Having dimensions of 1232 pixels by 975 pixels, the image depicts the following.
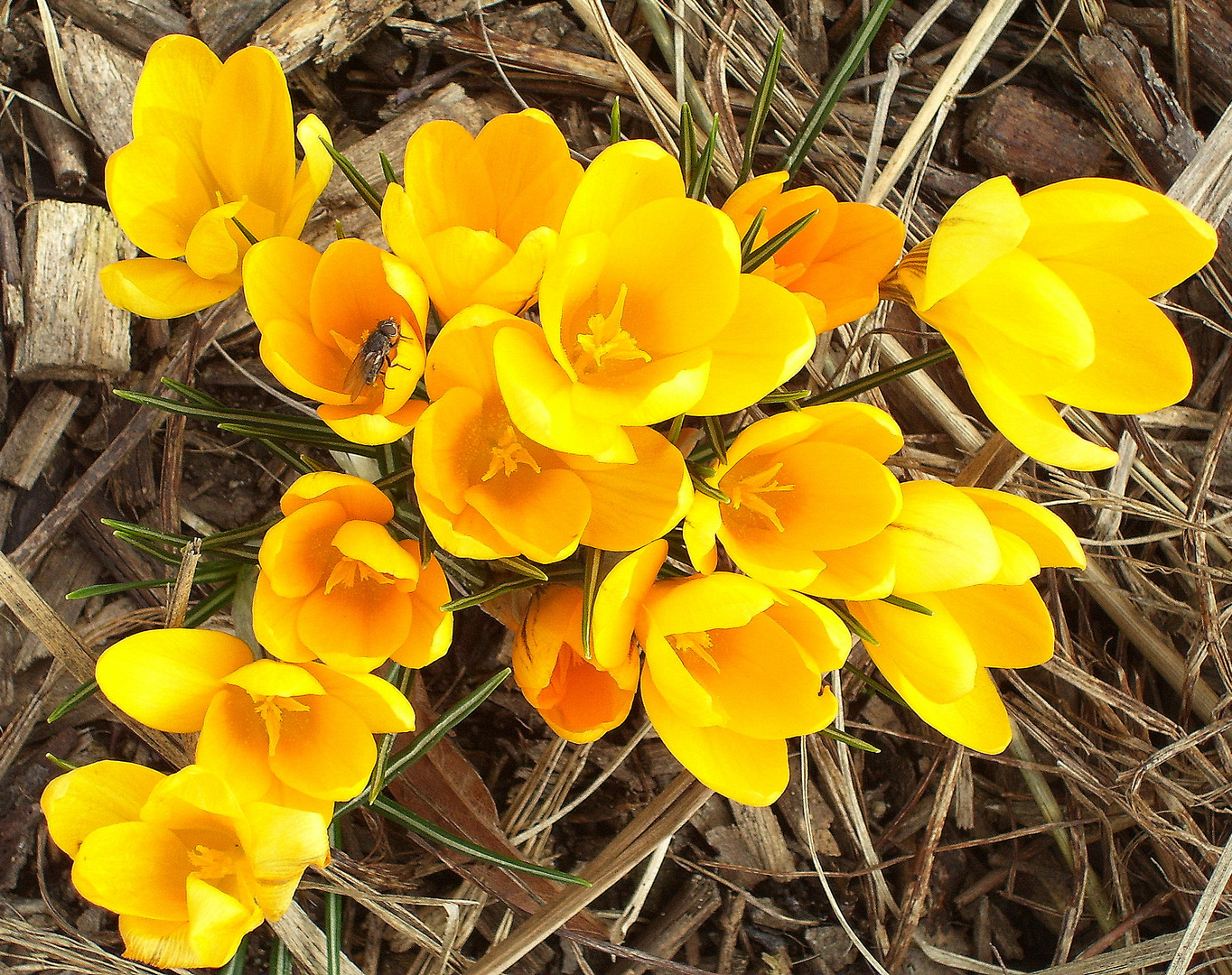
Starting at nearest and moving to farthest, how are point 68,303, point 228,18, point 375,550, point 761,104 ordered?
point 375,550, point 761,104, point 68,303, point 228,18

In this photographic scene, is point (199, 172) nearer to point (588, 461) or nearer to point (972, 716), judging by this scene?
point (588, 461)

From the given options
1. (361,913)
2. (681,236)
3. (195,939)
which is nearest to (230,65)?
(681,236)

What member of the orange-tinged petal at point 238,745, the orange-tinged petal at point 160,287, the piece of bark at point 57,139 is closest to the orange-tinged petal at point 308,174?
the orange-tinged petal at point 160,287

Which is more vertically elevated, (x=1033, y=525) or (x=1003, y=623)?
(x=1033, y=525)

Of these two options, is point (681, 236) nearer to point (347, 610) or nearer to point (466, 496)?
point (466, 496)

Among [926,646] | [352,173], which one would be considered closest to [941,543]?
[926,646]
